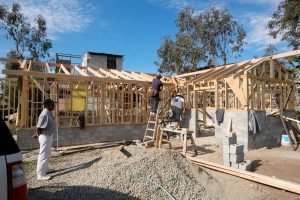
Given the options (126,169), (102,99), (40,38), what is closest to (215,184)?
(126,169)

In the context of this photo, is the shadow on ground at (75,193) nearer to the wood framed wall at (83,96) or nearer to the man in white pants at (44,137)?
the man in white pants at (44,137)

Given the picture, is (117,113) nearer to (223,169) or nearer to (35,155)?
(35,155)

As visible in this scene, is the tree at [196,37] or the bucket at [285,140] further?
the tree at [196,37]

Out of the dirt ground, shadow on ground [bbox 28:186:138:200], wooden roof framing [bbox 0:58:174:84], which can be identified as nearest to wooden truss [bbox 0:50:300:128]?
wooden roof framing [bbox 0:58:174:84]

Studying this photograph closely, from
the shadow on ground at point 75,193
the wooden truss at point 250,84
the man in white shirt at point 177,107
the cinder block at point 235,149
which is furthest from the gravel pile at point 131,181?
the man in white shirt at point 177,107

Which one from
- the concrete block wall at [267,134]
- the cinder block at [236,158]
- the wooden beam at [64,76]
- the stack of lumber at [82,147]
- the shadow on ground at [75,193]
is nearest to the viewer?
the shadow on ground at [75,193]

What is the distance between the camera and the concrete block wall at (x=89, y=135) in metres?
8.90

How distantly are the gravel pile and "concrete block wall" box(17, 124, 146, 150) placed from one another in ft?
11.2

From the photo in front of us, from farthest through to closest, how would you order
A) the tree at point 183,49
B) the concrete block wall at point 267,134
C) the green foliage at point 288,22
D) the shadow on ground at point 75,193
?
the tree at point 183,49, the green foliage at point 288,22, the concrete block wall at point 267,134, the shadow on ground at point 75,193

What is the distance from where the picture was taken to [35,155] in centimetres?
812

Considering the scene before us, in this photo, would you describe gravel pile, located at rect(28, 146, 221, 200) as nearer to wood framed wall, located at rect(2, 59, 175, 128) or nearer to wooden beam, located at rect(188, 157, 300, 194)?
wooden beam, located at rect(188, 157, 300, 194)

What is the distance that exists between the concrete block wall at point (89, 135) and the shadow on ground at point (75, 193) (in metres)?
4.69

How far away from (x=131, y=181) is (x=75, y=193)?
3.22 feet

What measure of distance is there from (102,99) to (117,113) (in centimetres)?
92
